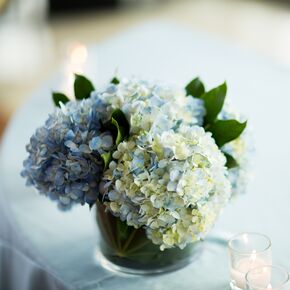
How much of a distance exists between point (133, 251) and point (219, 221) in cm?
25

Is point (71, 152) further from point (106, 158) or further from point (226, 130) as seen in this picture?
point (226, 130)

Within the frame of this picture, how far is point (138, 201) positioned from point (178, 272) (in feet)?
0.75

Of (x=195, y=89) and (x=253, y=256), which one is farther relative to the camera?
(x=195, y=89)

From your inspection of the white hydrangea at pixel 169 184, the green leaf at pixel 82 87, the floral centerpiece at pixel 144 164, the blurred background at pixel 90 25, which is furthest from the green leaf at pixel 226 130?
the blurred background at pixel 90 25

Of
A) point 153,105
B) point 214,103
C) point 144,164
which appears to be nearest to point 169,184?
point 144,164

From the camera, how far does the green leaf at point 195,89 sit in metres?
1.38

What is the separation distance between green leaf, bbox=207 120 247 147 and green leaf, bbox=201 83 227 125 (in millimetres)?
27

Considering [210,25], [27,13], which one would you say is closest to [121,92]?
[27,13]

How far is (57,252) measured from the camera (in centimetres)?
139

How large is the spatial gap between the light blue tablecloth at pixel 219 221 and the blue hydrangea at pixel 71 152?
184 millimetres

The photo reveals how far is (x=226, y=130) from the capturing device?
1290 millimetres

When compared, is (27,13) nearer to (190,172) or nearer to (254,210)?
(254,210)

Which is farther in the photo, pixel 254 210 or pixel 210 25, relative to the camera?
pixel 210 25

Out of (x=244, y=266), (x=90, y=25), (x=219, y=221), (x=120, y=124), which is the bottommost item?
(x=90, y=25)
